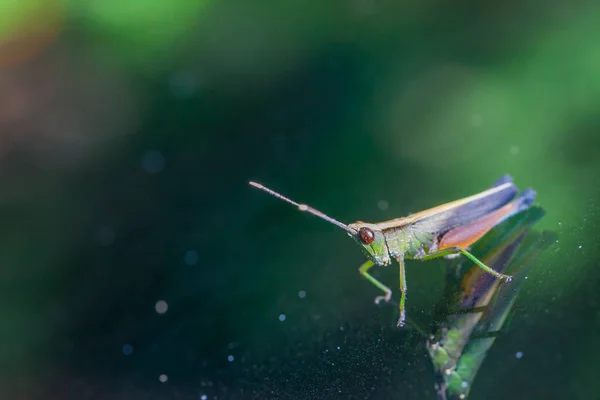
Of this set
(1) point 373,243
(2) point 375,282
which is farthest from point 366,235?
(2) point 375,282

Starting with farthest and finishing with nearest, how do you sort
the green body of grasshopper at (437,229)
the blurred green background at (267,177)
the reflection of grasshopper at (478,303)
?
the green body of grasshopper at (437,229) < the blurred green background at (267,177) < the reflection of grasshopper at (478,303)

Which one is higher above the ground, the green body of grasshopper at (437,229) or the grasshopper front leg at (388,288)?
the green body of grasshopper at (437,229)

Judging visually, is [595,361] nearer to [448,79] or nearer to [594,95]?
[594,95]

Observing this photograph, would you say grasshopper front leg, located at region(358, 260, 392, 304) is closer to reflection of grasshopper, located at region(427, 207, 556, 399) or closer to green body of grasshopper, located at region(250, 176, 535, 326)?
green body of grasshopper, located at region(250, 176, 535, 326)

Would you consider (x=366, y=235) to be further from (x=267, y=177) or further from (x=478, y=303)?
(x=267, y=177)

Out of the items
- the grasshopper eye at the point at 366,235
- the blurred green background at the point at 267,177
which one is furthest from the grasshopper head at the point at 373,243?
the blurred green background at the point at 267,177

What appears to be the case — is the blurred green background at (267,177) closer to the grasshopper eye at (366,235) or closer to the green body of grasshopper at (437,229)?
the green body of grasshopper at (437,229)

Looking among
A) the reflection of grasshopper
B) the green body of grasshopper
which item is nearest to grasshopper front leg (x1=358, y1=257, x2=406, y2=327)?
the green body of grasshopper
